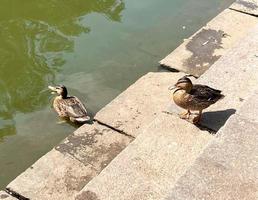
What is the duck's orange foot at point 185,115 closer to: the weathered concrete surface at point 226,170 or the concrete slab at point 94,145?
the concrete slab at point 94,145

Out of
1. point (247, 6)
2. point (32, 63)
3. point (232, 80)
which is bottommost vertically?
point (32, 63)

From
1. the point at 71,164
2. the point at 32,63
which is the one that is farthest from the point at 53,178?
the point at 32,63

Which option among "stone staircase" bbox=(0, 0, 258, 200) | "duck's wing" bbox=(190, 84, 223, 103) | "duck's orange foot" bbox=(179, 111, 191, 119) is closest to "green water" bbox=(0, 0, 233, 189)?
"stone staircase" bbox=(0, 0, 258, 200)

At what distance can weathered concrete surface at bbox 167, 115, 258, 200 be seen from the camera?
4.05m

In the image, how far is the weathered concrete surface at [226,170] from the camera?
13.3ft

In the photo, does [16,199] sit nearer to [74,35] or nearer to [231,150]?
[231,150]

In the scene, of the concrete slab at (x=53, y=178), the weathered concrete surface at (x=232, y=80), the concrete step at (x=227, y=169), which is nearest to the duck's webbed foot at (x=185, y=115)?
the weathered concrete surface at (x=232, y=80)

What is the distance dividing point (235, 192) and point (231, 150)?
1.74ft

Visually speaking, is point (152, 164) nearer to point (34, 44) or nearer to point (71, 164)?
point (71, 164)

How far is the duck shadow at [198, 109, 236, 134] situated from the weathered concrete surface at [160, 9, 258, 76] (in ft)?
5.67

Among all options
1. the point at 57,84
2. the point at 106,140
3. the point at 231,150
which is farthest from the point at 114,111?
the point at 231,150

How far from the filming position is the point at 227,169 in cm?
428

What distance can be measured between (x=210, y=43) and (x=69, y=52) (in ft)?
8.11

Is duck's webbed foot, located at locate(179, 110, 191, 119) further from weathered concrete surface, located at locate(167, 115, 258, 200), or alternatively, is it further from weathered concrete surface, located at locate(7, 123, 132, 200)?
weathered concrete surface, located at locate(167, 115, 258, 200)
